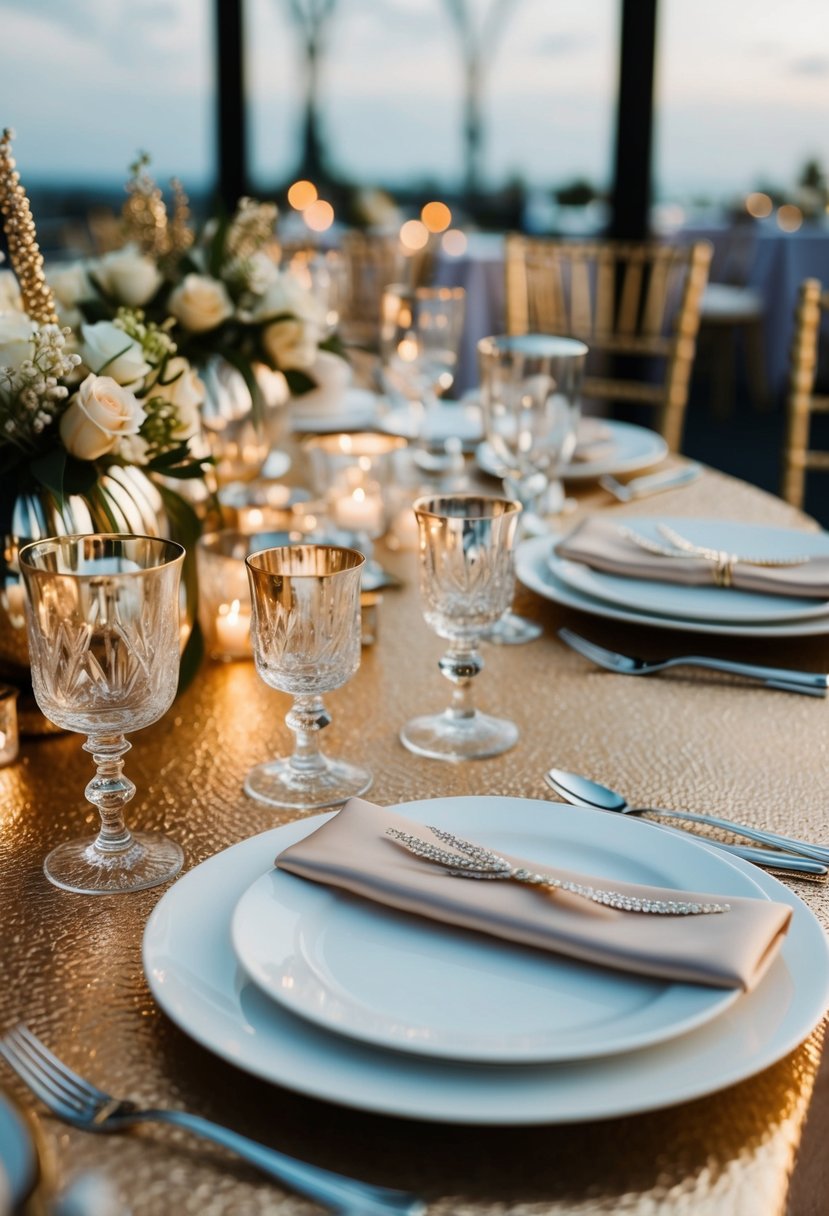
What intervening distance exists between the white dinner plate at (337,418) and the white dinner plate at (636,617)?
2.41ft

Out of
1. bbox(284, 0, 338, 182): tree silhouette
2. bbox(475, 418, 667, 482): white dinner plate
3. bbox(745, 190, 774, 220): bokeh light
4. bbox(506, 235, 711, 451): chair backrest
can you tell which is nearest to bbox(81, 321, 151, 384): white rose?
bbox(475, 418, 667, 482): white dinner plate

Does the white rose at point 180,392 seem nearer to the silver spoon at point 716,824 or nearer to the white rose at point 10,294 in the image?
the white rose at point 10,294

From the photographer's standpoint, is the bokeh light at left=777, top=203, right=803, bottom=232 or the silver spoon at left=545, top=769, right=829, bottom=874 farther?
the bokeh light at left=777, top=203, right=803, bottom=232

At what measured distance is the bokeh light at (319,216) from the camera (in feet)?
20.1

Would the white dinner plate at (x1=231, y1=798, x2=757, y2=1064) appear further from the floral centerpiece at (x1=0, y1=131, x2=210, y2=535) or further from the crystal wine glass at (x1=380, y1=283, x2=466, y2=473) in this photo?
the crystal wine glass at (x1=380, y1=283, x2=466, y2=473)

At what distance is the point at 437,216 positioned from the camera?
6230mm

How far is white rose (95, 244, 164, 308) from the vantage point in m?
1.34

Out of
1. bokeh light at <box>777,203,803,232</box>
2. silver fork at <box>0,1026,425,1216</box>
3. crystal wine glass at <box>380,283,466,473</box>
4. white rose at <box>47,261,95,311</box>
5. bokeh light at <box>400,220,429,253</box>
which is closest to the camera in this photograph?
silver fork at <box>0,1026,425,1216</box>

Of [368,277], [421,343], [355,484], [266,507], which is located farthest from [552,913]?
[368,277]

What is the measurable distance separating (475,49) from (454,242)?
1125 mm

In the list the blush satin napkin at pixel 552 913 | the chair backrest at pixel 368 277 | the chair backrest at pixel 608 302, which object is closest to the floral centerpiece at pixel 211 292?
the blush satin napkin at pixel 552 913

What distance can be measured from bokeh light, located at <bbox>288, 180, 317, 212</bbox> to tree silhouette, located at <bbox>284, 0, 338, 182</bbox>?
93 millimetres

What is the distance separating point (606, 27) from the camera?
6.06m

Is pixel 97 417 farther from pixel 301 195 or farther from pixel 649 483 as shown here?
pixel 301 195
